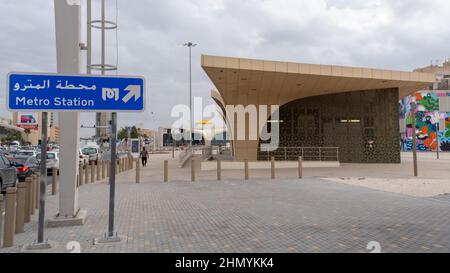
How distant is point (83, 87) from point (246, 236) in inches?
140

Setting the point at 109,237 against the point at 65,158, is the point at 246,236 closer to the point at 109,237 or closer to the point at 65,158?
the point at 109,237

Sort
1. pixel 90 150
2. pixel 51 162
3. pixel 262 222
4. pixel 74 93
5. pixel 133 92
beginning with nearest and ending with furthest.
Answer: pixel 74 93 → pixel 133 92 → pixel 262 222 → pixel 51 162 → pixel 90 150

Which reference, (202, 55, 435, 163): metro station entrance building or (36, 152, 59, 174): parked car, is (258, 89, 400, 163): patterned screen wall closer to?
(202, 55, 435, 163): metro station entrance building

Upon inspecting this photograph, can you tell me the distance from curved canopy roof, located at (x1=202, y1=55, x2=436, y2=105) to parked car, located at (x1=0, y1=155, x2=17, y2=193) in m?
8.86

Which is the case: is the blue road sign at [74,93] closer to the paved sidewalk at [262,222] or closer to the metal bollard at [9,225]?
the metal bollard at [9,225]

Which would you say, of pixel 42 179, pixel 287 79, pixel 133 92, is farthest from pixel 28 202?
pixel 287 79

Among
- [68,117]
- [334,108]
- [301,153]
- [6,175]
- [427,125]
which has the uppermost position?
[427,125]

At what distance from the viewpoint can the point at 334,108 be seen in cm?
2714

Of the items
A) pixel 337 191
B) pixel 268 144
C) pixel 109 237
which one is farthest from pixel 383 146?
pixel 109 237

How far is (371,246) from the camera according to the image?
5.55 m

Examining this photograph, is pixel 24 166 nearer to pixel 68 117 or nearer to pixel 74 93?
pixel 68 117

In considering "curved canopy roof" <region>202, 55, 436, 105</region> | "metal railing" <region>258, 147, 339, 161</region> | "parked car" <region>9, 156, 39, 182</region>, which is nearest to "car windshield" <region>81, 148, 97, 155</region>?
"parked car" <region>9, 156, 39, 182</region>

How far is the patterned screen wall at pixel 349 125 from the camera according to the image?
84.6 feet

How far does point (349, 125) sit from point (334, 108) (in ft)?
5.29
